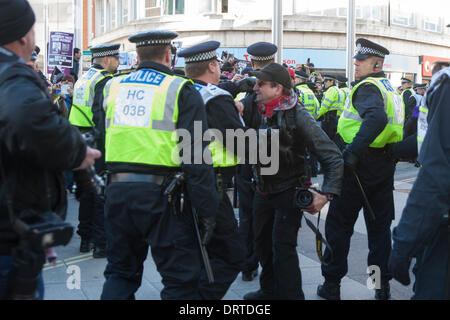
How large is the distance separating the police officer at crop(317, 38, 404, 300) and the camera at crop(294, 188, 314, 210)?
2.41ft

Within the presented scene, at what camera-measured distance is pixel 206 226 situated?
350 centimetres

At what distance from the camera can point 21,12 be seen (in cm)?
258

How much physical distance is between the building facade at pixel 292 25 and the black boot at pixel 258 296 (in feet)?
75.1

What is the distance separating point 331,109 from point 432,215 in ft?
34.3

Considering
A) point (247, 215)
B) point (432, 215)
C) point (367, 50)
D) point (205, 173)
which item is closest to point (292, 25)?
point (367, 50)

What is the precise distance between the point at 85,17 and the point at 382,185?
39637 millimetres

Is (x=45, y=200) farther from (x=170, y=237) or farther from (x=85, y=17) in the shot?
Answer: (x=85, y=17)

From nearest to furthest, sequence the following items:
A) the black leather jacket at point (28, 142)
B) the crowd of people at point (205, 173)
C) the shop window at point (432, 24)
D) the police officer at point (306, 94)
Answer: the black leather jacket at point (28, 142), the crowd of people at point (205, 173), the police officer at point (306, 94), the shop window at point (432, 24)

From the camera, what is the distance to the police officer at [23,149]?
241 cm

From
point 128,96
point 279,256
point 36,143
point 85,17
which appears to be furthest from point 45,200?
point 85,17

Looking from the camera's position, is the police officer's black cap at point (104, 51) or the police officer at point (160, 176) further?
the police officer's black cap at point (104, 51)

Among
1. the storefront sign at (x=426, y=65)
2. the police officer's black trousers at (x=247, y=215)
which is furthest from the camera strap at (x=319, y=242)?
the storefront sign at (x=426, y=65)

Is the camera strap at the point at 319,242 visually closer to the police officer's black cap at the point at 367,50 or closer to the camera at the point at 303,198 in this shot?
the camera at the point at 303,198

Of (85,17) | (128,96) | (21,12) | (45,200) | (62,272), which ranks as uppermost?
(85,17)
